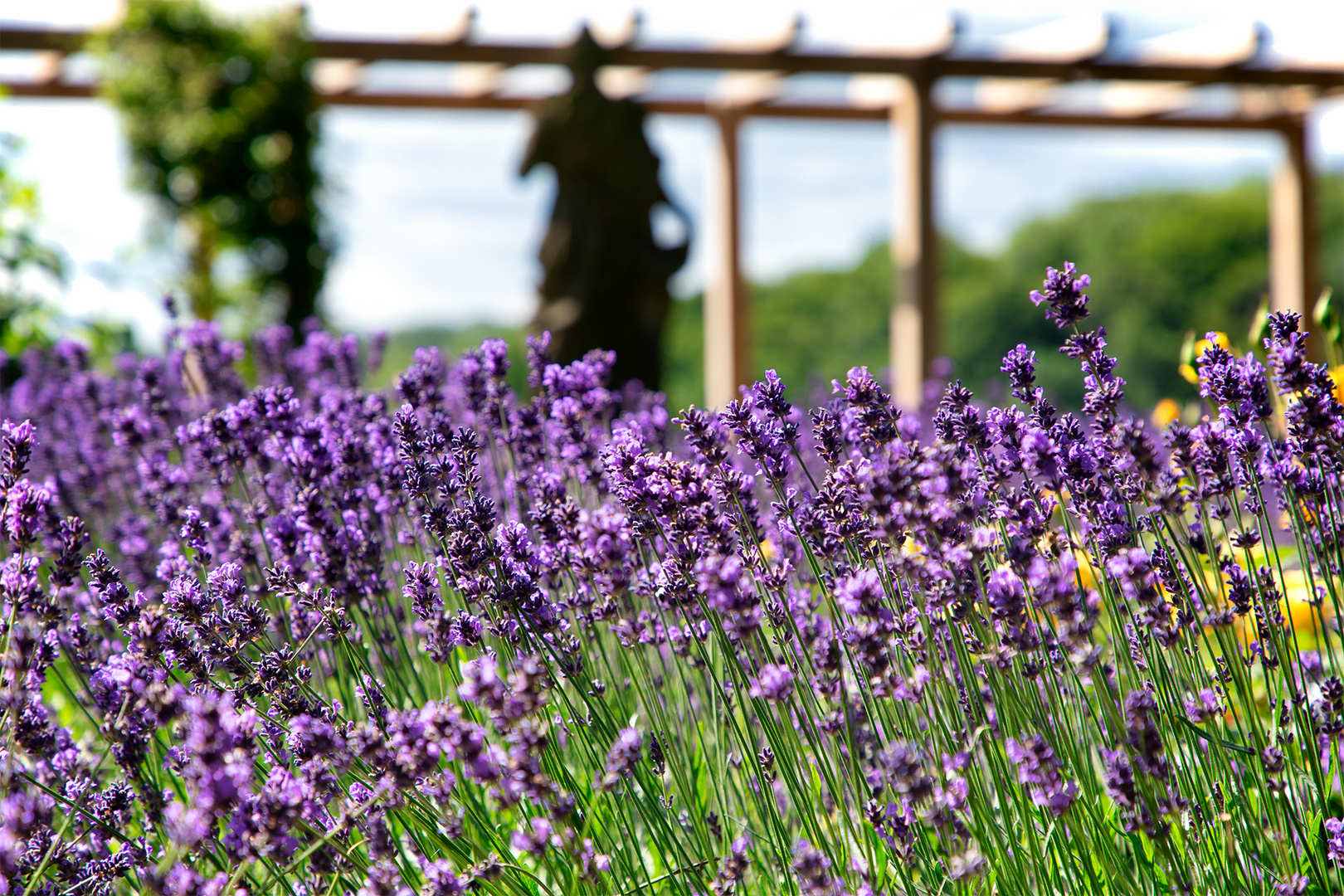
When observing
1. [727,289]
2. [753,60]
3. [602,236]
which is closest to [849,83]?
[753,60]

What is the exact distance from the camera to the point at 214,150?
906 cm

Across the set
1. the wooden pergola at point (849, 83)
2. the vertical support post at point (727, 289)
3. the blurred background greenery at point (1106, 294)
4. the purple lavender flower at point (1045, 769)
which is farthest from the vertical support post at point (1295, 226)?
the purple lavender flower at point (1045, 769)

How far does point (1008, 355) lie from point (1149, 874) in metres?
0.77

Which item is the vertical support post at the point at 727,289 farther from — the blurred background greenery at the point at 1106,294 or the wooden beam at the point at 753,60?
the blurred background greenery at the point at 1106,294

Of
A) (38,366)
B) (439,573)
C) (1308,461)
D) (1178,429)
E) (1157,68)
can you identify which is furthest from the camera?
(1157,68)

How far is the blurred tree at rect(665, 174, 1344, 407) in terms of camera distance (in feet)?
74.0

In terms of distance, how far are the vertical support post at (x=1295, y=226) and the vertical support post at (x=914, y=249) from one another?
4447mm

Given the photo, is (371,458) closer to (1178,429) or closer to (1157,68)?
(1178,429)

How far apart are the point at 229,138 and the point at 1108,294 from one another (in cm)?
2016

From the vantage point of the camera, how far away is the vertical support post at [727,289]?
→ 9086mm

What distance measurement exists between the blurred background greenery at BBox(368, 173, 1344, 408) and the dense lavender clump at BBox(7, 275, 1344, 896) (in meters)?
19.8

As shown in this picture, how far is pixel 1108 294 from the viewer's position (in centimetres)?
2425

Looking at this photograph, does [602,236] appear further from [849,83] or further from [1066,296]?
[1066,296]

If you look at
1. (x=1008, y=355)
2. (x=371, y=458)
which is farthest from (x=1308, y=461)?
(x=371, y=458)
